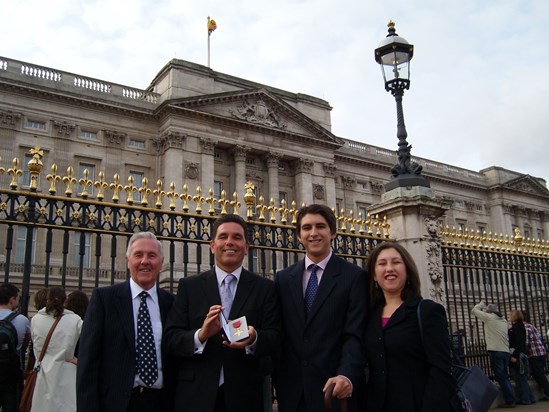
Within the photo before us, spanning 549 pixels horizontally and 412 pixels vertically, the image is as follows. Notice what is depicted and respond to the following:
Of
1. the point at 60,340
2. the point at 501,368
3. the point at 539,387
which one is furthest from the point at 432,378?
the point at 539,387

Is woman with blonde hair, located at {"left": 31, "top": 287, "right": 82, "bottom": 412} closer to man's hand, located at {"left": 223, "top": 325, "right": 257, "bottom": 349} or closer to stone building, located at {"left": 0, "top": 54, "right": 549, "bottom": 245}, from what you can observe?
man's hand, located at {"left": 223, "top": 325, "right": 257, "bottom": 349}

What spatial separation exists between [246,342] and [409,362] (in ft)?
3.75

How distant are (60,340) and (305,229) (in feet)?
9.02

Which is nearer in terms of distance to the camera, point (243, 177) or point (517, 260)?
point (517, 260)

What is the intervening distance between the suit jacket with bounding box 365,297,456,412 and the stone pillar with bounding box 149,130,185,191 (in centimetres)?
2565

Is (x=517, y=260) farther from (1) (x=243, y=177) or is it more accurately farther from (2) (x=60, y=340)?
(1) (x=243, y=177)

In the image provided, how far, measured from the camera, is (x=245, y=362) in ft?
11.8

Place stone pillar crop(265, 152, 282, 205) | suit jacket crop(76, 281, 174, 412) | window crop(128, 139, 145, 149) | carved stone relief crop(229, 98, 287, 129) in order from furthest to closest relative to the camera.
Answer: stone pillar crop(265, 152, 282, 205)
carved stone relief crop(229, 98, 287, 129)
window crop(128, 139, 145, 149)
suit jacket crop(76, 281, 174, 412)

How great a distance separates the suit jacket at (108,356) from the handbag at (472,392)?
1950 mm

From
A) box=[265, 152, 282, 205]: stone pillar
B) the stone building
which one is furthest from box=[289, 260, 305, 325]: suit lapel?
box=[265, 152, 282, 205]: stone pillar

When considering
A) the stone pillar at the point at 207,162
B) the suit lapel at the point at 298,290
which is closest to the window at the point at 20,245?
the stone pillar at the point at 207,162

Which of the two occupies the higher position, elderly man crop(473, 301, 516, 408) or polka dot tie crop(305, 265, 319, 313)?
polka dot tie crop(305, 265, 319, 313)

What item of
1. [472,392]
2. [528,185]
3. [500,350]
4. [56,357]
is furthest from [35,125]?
[528,185]

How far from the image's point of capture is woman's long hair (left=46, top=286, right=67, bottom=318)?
506 centimetres
